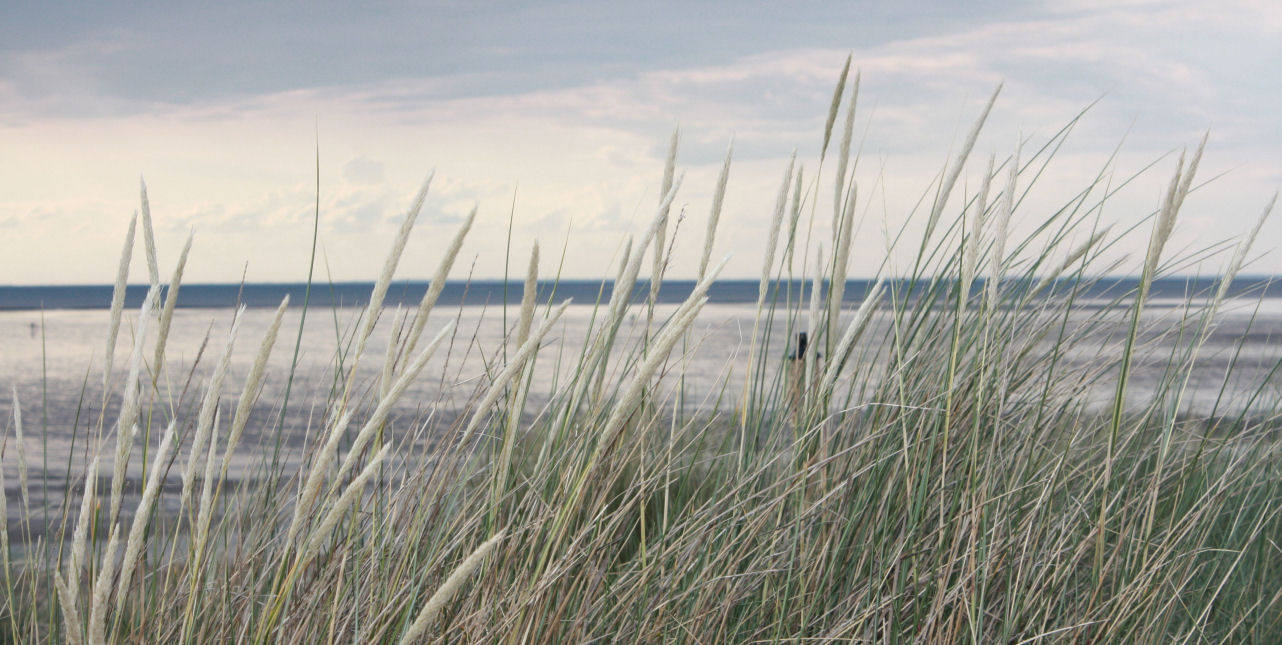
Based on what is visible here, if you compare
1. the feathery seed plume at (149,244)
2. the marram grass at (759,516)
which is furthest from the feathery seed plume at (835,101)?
the feathery seed plume at (149,244)

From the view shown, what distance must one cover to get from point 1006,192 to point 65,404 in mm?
14213

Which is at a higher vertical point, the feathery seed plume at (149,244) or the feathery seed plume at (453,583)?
the feathery seed plume at (149,244)

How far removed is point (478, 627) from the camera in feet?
4.89

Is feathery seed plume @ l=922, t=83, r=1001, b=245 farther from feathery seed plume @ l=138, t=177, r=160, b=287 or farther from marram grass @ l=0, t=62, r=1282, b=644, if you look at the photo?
feathery seed plume @ l=138, t=177, r=160, b=287

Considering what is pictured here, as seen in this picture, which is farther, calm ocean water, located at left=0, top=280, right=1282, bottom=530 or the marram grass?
calm ocean water, located at left=0, top=280, right=1282, bottom=530

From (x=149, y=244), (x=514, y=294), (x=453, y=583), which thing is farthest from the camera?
(x=514, y=294)

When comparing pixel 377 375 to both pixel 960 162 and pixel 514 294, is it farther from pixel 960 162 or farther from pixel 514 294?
pixel 514 294

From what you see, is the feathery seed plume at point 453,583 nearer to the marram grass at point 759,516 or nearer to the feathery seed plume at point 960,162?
the marram grass at point 759,516

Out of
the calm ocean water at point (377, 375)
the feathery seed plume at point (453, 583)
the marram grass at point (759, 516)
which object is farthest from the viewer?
the calm ocean water at point (377, 375)

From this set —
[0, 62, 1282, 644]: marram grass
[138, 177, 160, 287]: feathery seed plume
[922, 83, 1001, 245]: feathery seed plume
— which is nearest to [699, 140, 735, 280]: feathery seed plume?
[0, 62, 1282, 644]: marram grass

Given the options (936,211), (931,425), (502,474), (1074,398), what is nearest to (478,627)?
(502,474)

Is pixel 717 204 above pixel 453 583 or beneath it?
above

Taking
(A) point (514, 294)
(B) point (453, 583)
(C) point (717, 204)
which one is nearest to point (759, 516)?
(C) point (717, 204)

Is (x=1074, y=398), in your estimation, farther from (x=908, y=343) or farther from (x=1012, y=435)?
(x=908, y=343)
